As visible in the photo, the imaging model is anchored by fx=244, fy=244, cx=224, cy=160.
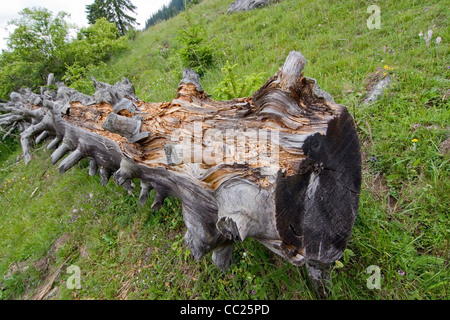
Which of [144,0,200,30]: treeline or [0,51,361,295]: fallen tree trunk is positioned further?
[144,0,200,30]: treeline

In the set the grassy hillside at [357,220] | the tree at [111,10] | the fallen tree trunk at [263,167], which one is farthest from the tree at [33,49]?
the tree at [111,10]

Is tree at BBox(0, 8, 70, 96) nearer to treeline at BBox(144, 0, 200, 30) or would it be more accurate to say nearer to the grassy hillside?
the grassy hillside

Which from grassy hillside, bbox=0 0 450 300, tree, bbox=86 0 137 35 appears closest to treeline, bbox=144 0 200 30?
tree, bbox=86 0 137 35

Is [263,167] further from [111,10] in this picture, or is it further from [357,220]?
[111,10]

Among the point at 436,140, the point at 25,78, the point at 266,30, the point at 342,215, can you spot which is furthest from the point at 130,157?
the point at 25,78

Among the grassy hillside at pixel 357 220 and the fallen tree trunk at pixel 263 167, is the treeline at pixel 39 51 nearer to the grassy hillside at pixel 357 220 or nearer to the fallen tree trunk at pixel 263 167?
the grassy hillside at pixel 357 220

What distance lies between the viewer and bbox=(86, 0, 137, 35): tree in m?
25.4

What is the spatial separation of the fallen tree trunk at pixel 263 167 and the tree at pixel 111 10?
90.2 ft

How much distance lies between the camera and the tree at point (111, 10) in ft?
83.2

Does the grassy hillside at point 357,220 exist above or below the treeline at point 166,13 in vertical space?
below

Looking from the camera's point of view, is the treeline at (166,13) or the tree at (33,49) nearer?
the tree at (33,49)

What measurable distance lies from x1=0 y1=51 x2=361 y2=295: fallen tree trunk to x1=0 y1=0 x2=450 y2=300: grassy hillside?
1.45 ft

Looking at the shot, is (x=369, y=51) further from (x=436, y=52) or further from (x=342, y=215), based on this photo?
(x=342, y=215)
